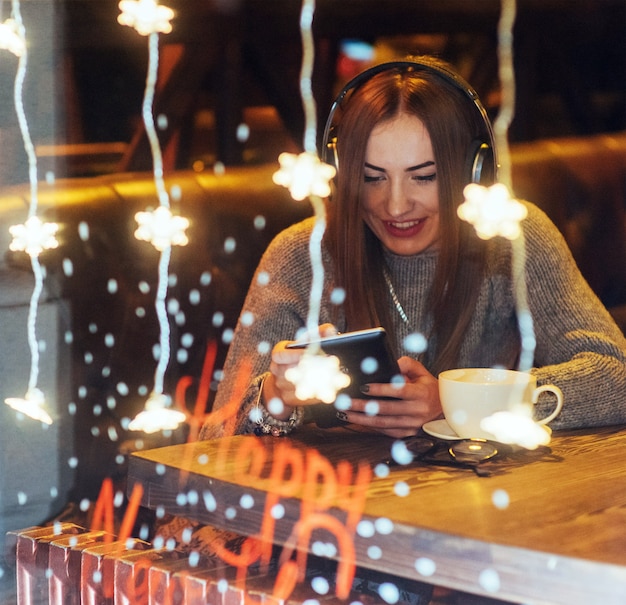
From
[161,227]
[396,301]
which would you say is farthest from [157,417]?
[396,301]

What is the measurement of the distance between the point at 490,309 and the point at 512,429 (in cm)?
51

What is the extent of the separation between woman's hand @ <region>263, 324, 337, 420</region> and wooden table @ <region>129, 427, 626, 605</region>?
42 mm

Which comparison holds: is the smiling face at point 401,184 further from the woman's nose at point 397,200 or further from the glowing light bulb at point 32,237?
the glowing light bulb at point 32,237

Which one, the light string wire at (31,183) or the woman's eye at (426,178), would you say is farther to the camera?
the light string wire at (31,183)

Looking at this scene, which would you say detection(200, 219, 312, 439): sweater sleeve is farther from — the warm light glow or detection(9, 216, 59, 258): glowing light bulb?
detection(9, 216, 59, 258): glowing light bulb

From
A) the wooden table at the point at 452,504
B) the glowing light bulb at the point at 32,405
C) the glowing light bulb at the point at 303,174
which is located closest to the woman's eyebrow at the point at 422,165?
the glowing light bulb at the point at 303,174

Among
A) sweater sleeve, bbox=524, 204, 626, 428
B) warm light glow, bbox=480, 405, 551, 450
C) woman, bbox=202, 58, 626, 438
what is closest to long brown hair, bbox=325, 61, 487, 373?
woman, bbox=202, 58, 626, 438

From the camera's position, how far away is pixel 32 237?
1.82 m

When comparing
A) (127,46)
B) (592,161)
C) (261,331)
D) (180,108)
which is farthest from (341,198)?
(592,161)

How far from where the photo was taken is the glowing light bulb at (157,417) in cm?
193

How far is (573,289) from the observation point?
150 centimetres

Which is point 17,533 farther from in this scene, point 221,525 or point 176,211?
point 176,211

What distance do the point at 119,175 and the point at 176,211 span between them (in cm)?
17

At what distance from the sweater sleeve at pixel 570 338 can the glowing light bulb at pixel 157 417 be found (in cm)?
78
